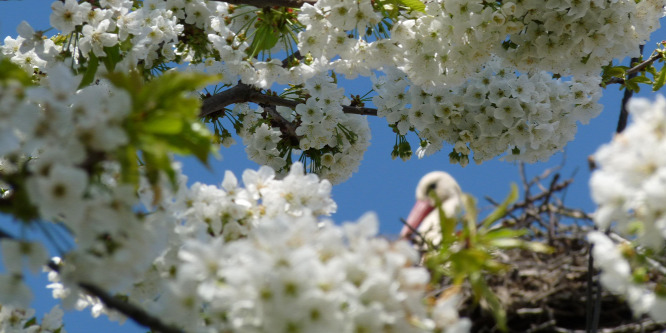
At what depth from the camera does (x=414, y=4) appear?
2.68 metres

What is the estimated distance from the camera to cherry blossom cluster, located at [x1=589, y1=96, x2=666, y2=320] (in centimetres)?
121

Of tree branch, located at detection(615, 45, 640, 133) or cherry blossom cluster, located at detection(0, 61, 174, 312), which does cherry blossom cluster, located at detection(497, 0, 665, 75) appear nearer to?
tree branch, located at detection(615, 45, 640, 133)

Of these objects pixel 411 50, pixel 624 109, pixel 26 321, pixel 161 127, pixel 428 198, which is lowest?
pixel 161 127

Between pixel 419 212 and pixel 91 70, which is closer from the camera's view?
pixel 91 70

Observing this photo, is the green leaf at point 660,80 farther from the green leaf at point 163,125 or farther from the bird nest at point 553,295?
the green leaf at point 163,125

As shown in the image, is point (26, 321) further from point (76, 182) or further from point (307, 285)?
point (307, 285)

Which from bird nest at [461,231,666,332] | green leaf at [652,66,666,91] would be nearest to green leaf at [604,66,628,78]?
green leaf at [652,66,666,91]

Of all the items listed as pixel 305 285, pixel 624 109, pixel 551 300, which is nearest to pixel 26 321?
pixel 305 285

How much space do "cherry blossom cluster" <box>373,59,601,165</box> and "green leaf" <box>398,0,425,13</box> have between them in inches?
23.3

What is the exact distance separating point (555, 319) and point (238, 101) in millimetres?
2847

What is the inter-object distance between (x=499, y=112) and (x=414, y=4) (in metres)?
0.72

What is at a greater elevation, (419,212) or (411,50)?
(419,212)

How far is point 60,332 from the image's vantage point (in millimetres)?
2256

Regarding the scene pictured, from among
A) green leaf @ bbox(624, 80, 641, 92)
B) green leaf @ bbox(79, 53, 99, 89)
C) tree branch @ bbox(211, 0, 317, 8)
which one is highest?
green leaf @ bbox(624, 80, 641, 92)
